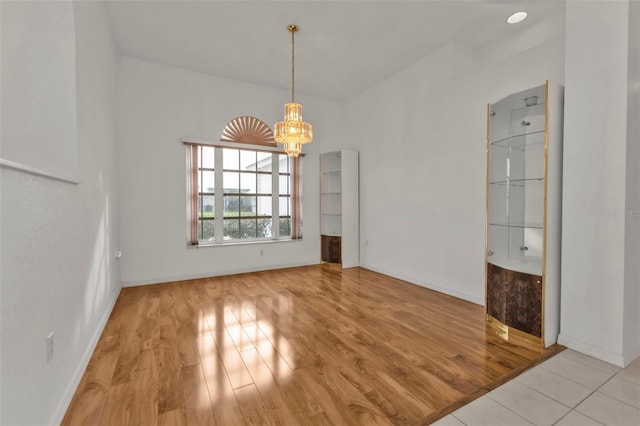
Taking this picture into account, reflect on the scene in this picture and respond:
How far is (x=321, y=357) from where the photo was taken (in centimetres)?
231

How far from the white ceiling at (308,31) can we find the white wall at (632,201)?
1.27 metres

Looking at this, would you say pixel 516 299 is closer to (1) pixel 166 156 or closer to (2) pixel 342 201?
(2) pixel 342 201

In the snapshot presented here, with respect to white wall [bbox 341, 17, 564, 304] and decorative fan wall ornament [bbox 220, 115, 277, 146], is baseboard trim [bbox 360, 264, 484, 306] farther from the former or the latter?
decorative fan wall ornament [bbox 220, 115, 277, 146]

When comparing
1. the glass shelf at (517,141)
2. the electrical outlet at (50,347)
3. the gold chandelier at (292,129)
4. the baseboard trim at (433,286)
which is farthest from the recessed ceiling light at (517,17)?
the electrical outlet at (50,347)

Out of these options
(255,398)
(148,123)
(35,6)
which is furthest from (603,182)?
(148,123)

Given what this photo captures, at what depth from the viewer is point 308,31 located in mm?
3664

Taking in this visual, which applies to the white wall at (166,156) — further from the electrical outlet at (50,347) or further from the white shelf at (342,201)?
the electrical outlet at (50,347)

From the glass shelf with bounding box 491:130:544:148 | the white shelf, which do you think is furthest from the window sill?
the glass shelf with bounding box 491:130:544:148

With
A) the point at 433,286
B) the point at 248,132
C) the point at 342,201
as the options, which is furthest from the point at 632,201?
the point at 248,132

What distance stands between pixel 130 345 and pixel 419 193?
4046 mm

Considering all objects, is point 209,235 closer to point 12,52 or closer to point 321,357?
point 321,357

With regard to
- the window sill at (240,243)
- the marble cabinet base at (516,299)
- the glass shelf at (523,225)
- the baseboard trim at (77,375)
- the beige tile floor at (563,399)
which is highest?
the glass shelf at (523,225)

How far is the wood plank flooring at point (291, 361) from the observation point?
1717 mm

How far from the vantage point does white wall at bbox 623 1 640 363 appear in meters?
2.17
